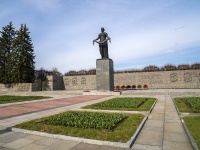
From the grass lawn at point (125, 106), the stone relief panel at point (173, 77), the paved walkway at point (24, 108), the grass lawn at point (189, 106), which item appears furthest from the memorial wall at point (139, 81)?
the grass lawn at point (125, 106)

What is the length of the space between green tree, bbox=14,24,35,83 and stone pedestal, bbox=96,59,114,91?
14992 millimetres

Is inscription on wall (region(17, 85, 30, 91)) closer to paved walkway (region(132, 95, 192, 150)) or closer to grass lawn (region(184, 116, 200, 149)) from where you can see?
paved walkway (region(132, 95, 192, 150))

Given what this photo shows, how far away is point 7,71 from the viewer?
30188 mm

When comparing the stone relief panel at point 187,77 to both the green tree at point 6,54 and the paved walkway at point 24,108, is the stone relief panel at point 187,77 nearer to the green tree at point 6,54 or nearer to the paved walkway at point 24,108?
the paved walkway at point 24,108

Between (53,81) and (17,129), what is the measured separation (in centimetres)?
2646

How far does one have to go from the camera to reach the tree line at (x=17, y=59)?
28.9m

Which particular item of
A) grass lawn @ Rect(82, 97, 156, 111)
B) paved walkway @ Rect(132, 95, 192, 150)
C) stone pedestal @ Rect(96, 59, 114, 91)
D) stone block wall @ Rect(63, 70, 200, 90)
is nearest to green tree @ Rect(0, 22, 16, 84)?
stone block wall @ Rect(63, 70, 200, 90)

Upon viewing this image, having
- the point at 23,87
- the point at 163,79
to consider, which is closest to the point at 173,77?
the point at 163,79

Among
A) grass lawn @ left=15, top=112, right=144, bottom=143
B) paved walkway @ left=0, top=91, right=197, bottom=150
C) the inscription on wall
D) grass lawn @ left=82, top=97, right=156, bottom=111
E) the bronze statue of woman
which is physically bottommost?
paved walkway @ left=0, top=91, right=197, bottom=150

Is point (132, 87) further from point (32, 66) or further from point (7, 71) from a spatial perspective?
point (7, 71)

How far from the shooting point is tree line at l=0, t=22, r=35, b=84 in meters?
28.9

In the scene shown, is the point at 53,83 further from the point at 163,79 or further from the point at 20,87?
the point at 163,79

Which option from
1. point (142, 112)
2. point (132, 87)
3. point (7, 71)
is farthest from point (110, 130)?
point (7, 71)

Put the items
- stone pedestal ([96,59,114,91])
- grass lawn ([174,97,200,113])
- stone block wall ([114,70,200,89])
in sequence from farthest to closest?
stone block wall ([114,70,200,89]) < stone pedestal ([96,59,114,91]) < grass lawn ([174,97,200,113])
